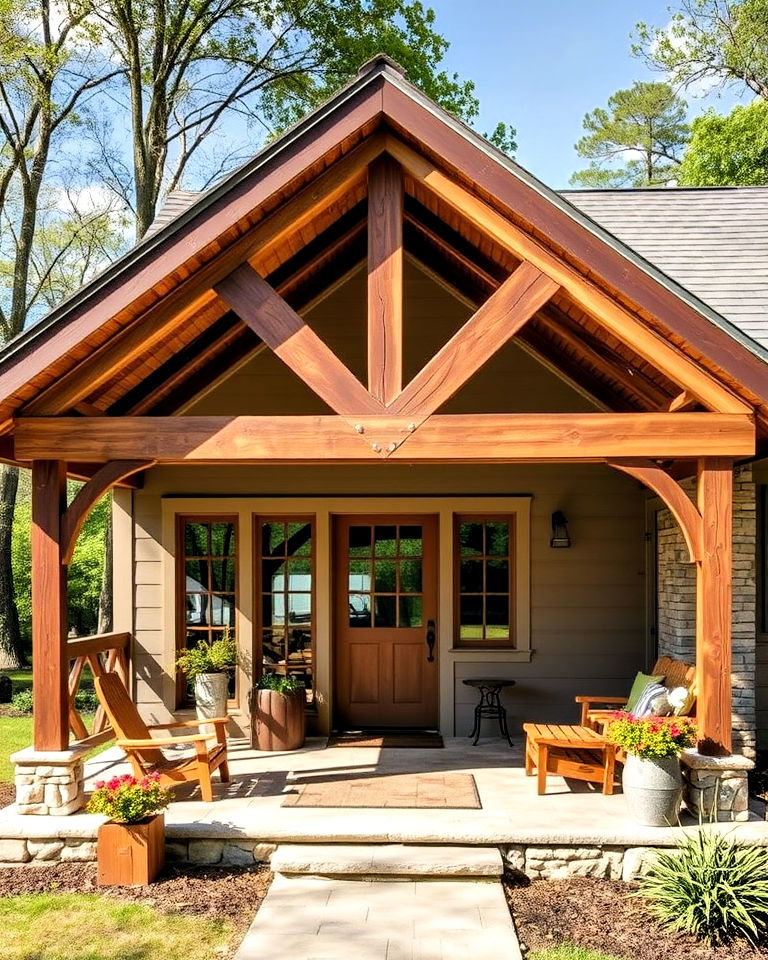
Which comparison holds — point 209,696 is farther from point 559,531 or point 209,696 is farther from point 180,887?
point 559,531

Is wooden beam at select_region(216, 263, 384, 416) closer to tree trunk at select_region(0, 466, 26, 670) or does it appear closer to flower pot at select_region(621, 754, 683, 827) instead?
flower pot at select_region(621, 754, 683, 827)

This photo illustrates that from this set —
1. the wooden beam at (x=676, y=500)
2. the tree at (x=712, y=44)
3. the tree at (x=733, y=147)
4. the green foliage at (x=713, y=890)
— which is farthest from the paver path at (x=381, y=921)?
the tree at (x=712, y=44)

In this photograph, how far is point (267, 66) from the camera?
18109mm

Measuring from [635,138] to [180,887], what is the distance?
26.0 metres

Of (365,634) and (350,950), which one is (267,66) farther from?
(350,950)

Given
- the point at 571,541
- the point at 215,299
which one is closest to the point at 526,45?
the point at 571,541

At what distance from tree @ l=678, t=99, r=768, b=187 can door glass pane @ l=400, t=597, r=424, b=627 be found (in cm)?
1444

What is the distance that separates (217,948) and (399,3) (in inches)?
727

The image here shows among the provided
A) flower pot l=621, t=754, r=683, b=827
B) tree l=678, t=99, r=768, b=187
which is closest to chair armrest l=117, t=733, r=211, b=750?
flower pot l=621, t=754, r=683, b=827

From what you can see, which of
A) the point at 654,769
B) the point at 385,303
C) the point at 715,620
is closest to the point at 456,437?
the point at 385,303

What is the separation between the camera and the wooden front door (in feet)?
28.4

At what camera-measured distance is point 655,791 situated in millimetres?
5504

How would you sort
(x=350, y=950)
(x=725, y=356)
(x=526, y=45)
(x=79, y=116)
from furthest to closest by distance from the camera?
(x=526, y=45) → (x=79, y=116) → (x=725, y=356) → (x=350, y=950)

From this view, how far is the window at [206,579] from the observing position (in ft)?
28.4
